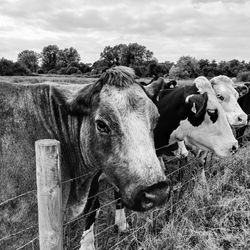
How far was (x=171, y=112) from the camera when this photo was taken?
18.3 feet

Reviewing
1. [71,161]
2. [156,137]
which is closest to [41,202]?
[71,161]

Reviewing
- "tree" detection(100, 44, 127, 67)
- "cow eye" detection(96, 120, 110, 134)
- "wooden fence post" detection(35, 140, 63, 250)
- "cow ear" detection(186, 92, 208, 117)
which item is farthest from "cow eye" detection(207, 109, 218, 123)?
"tree" detection(100, 44, 127, 67)

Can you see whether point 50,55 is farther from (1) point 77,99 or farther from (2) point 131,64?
(1) point 77,99

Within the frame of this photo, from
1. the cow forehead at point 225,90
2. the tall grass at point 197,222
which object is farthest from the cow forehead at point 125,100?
the cow forehead at point 225,90

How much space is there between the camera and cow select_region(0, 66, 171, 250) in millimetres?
2467

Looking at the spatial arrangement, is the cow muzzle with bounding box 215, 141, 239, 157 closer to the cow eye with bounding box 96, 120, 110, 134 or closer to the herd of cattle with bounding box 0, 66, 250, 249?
the herd of cattle with bounding box 0, 66, 250, 249

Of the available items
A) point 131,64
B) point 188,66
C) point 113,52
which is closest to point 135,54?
point 131,64

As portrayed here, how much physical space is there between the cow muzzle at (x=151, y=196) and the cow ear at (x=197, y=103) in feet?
8.92

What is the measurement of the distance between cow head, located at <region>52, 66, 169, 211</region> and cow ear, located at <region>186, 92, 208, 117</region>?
212cm

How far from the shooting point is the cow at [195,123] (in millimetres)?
4914

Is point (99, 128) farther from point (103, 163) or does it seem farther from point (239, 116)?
point (239, 116)

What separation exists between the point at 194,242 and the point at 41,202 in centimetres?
217

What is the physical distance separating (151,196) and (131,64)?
7381 centimetres

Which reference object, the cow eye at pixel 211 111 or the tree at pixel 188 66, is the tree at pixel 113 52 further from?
the cow eye at pixel 211 111
